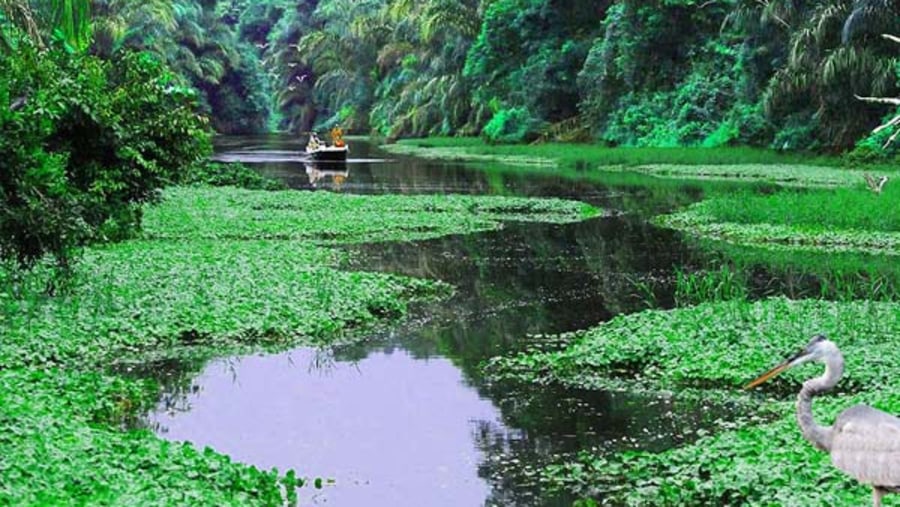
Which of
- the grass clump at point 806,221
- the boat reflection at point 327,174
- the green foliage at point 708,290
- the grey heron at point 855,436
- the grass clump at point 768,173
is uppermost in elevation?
the grey heron at point 855,436

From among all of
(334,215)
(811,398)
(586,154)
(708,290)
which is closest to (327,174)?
(586,154)

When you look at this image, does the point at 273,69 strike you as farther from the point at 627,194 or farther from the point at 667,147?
the point at 627,194

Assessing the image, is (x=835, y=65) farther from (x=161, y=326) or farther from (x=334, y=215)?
(x=161, y=326)

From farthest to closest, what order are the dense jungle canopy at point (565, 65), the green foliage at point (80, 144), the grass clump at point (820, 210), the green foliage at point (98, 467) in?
the dense jungle canopy at point (565, 65) < the grass clump at point (820, 210) < the green foliage at point (80, 144) < the green foliage at point (98, 467)

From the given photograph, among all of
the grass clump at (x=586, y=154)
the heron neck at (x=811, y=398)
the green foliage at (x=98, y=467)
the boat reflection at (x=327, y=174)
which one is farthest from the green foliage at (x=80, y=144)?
the grass clump at (x=586, y=154)

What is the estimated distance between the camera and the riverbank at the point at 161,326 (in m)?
8.82

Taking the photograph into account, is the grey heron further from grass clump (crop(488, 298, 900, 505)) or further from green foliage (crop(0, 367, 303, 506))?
green foliage (crop(0, 367, 303, 506))

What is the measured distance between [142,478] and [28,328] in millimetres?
5598

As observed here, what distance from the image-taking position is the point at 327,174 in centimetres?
4888

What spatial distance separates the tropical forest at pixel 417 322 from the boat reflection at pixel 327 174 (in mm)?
1178

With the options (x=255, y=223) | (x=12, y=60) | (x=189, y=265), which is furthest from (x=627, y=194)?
(x=12, y=60)

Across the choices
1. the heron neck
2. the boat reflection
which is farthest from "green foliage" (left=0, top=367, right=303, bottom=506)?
the boat reflection

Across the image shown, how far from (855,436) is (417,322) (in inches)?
381

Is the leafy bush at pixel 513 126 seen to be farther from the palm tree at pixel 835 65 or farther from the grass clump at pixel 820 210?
the grass clump at pixel 820 210
